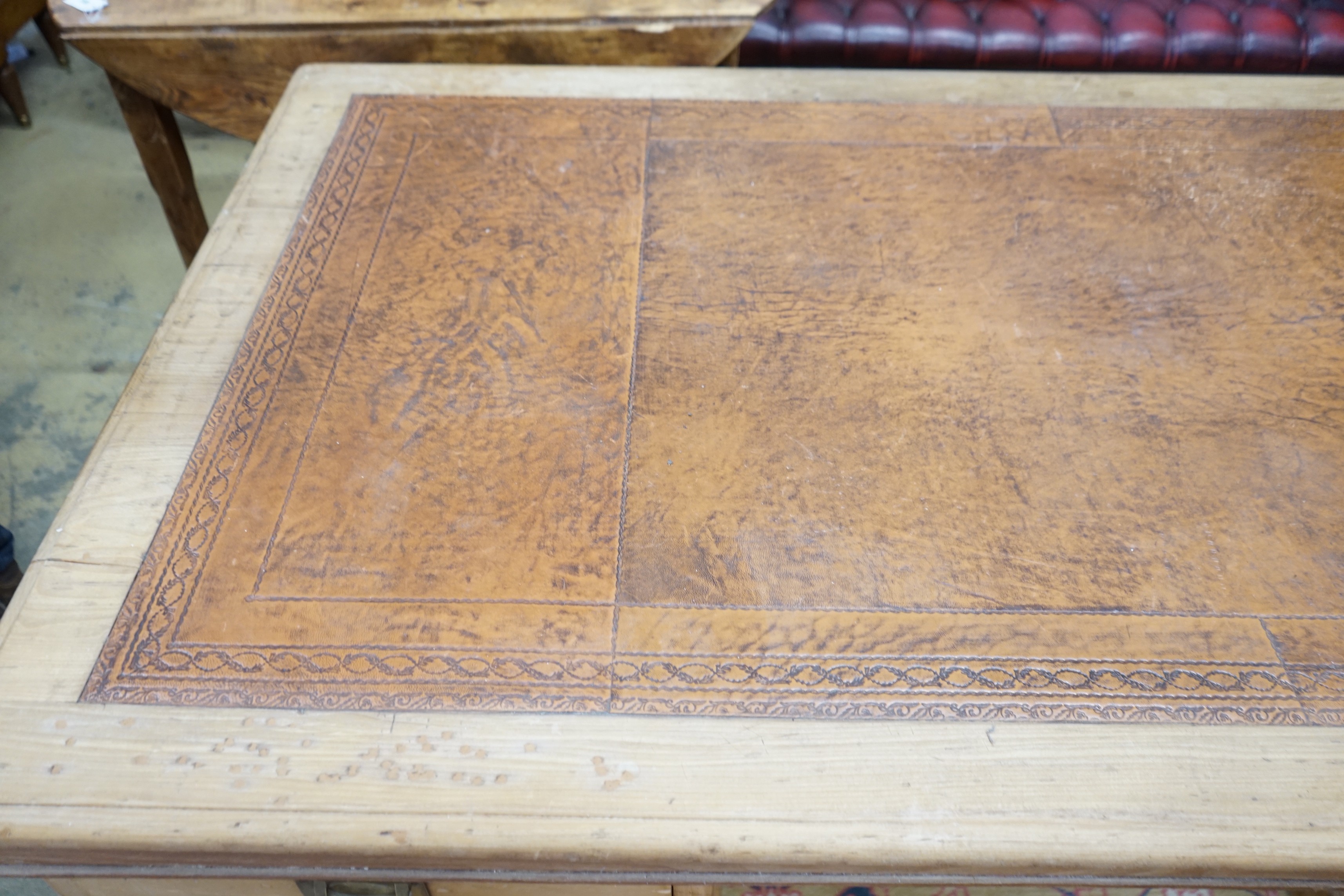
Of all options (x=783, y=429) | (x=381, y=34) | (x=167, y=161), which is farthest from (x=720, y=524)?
(x=167, y=161)

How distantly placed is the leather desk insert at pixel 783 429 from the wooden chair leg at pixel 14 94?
7.79 feet

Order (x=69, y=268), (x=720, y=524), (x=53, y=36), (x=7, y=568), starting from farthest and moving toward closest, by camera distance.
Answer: (x=53, y=36) → (x=69, y=268) → (x=7, y=568) → (x=720, y=524)

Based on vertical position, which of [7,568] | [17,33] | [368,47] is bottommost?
[7,568]

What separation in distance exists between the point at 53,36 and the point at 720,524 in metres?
3.74

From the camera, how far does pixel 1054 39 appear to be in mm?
2281

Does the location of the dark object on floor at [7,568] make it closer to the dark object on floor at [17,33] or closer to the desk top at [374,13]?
the desk top at [374,13]

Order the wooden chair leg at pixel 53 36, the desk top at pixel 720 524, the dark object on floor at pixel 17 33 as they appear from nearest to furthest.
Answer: the desk top at pixel 720 524
the dark object on floor at pixel 17 33
the wooden chair leg at pixel 53 36

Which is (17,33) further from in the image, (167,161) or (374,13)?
(374,13)

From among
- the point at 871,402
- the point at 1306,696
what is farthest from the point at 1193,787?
the point at 871,402

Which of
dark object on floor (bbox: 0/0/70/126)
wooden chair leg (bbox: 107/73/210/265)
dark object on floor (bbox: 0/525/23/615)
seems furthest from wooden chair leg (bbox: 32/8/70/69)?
dark object on floor (bbox: 0/525/23/615)

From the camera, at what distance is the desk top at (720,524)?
85 cm

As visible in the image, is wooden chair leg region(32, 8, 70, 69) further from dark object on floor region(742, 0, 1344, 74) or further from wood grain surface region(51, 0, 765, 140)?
dark object on floor region(742, 0, 1344, 74)

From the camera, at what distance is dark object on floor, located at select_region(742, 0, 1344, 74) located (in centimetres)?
228

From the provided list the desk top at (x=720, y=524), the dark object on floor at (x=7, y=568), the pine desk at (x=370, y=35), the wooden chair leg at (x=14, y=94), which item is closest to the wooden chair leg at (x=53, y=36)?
the wooden chair leg at (x=14, y=94)
